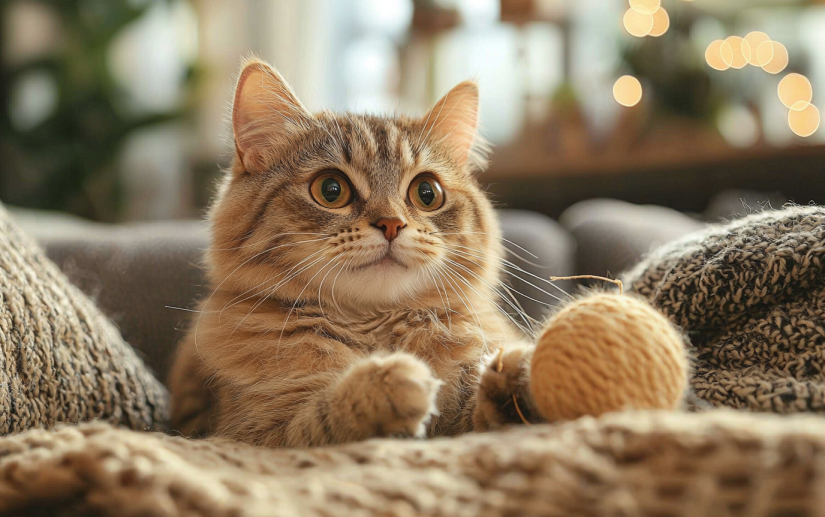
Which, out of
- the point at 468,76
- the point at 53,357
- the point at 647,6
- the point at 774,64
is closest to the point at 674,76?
the point at 647,6

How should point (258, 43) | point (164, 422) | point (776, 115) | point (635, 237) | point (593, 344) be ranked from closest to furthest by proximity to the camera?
point (593, 344)
point (164, 422)
point (635, 237)
point (776, 115)
point (258, 43)

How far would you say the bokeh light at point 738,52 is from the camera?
3416mm

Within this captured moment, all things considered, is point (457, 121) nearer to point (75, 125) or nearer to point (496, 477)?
point (496, 477)

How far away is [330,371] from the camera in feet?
3.09

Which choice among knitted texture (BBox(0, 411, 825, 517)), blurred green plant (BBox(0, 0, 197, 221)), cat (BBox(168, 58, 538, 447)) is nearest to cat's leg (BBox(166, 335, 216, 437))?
cat (BBox(168, 58, 538, 447))

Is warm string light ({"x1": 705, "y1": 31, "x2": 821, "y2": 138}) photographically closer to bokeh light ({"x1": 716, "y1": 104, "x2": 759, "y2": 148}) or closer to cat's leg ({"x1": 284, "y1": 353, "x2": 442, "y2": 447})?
bokeh light ({"x1": 716, "y1": 104, "x2": 759, "y2": 148})

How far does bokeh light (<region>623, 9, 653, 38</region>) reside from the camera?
350cm

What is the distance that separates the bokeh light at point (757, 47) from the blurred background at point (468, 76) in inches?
0.4

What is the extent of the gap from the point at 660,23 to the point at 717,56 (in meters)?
0.38

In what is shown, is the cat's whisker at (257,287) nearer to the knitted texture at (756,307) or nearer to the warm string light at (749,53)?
the knitted texture at (756,307)

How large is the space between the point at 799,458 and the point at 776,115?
3.81 meters

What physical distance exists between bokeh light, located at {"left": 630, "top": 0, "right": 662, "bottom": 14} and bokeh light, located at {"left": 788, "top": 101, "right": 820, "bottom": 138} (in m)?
1.02

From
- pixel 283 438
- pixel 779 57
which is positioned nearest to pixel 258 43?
pixel 779 57

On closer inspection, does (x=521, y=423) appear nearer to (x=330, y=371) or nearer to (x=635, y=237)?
(x=330, y=371)
